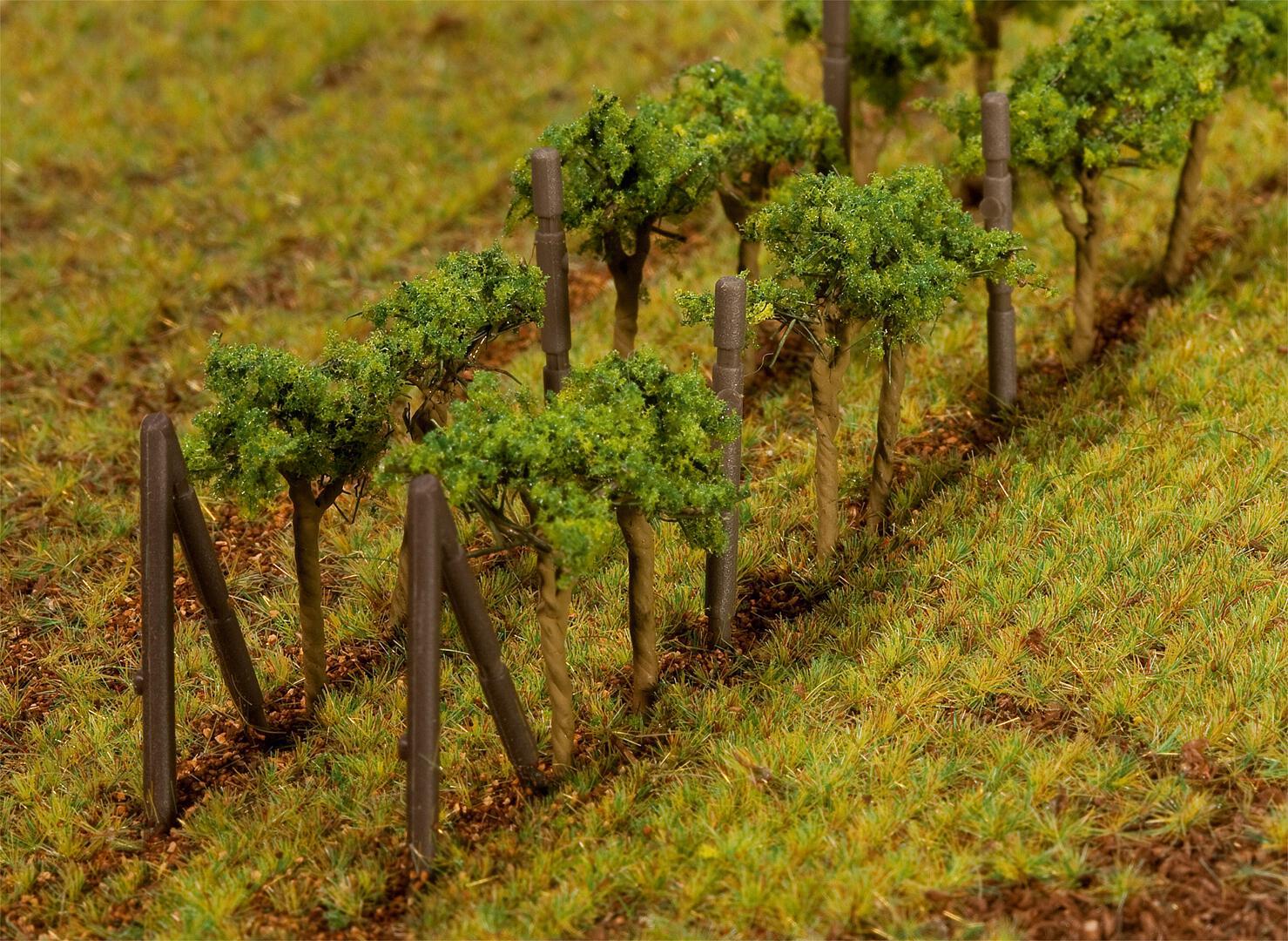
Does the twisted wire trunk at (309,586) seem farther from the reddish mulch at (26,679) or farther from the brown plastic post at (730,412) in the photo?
the brown plastic post at (730,412)

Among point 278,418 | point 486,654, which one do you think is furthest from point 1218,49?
point 278,418

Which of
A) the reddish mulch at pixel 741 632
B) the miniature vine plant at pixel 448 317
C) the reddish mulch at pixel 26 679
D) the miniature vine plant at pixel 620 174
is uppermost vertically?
the miniature vine plant at pixel 620 174

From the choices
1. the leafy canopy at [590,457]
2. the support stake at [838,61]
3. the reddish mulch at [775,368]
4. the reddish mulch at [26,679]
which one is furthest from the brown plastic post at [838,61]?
the reddish mulch at [26,679]

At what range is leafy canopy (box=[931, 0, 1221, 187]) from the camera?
27.1 feet

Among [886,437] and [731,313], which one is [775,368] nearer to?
[886,437]

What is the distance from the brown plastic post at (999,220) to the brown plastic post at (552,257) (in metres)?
2.34

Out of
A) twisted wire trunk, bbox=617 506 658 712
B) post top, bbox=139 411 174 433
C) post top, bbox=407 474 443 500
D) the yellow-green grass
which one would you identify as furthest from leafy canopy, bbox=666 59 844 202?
post top, bbox=139 411 174 433

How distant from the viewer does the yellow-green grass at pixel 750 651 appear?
19.6 ft

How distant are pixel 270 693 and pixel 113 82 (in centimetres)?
841

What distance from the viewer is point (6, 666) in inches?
308

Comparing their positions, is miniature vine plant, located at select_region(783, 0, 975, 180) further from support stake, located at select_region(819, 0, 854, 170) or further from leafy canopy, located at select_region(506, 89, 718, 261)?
leafy canopy, located at select_region(506, 89, 718, 261)

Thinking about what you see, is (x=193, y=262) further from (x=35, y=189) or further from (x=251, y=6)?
(x=251, y=6)

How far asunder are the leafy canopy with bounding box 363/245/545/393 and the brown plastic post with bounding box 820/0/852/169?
10.3ft

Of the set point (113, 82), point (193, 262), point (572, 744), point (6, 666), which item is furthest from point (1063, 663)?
point (113, 82)
